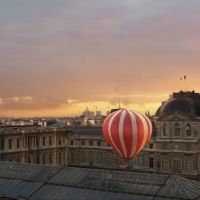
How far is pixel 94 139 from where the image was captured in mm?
90812

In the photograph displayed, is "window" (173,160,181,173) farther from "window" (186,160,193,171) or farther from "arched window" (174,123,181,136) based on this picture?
"arched window" (174,123,181,136)

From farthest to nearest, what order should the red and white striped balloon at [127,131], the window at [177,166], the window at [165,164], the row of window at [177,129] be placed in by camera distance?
1. the window at [165,164]
2. the window at [177,166]
3. the row of window at [177,129]
4. the red and white striped balloon at [127,131]

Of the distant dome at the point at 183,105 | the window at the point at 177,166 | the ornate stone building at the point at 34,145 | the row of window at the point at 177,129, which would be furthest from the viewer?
the ornate stone building at the point at 34,145

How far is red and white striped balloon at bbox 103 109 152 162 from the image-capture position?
165ft

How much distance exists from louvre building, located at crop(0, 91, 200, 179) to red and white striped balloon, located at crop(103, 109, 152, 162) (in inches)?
972

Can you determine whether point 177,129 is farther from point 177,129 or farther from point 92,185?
point 92,185

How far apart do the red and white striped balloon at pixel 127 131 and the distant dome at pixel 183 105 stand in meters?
24.4

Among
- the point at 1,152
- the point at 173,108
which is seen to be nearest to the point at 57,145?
the point at 1,152

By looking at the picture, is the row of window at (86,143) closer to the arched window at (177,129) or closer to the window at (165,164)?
the window at (165,164)

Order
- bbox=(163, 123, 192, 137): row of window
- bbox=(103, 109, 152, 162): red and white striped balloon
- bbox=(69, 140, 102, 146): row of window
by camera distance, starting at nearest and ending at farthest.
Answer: bbox=(103, 109, 152, 162): red and white striped balloon
bbox=(163, 123, 192, 137): row of window
bbox=(69, 140, 102, 146): row of window

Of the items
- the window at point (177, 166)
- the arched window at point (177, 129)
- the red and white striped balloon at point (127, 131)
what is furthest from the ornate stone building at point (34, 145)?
the red and white striped balloon at point (127, 131)

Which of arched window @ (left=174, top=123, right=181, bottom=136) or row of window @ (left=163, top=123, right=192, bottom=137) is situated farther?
arched window @ (left=174, top=123, right=181, bottom=136)

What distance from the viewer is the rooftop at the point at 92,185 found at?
35.7 metres

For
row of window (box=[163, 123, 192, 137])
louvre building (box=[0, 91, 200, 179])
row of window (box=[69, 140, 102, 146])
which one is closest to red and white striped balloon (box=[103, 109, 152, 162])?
row of window (box=[163, 123, 192, 137])
